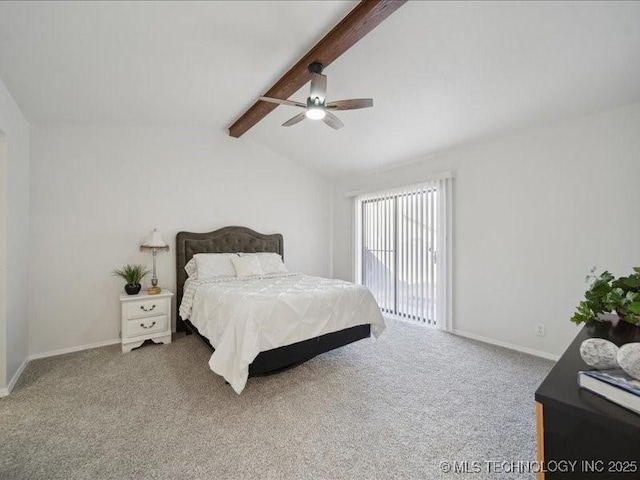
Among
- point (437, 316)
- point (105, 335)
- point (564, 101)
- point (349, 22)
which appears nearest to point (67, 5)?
point (349, 22)

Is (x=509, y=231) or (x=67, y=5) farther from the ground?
(x=67, y=5)

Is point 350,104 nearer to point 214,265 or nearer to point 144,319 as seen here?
point 214,265

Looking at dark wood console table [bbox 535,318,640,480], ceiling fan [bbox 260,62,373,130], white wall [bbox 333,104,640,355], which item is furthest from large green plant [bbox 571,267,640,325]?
ceiling fan [bbox 260,62,373,130]

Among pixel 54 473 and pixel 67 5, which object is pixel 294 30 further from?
pixel 54 473

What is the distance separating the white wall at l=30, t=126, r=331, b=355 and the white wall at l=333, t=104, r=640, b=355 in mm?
3015

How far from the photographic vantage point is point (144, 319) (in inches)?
126

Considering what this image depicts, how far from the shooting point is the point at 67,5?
5.57 ft

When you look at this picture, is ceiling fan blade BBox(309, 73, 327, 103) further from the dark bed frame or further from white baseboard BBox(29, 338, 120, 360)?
white baseboard BBox(29, 338, 120, 360)

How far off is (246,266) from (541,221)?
344 centimetres

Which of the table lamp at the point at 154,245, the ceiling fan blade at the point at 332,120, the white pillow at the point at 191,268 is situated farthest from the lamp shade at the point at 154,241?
the ceiling fan blade at the point at 332,120

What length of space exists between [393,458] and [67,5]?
10.8ft

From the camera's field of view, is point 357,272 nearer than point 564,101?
No

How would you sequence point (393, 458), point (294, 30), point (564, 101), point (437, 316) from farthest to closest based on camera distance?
point (437, 316), point (564, 101), point (294, 30), point (393, 458)

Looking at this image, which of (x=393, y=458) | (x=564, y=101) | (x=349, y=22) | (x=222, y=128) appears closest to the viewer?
(x=393, y=458)
